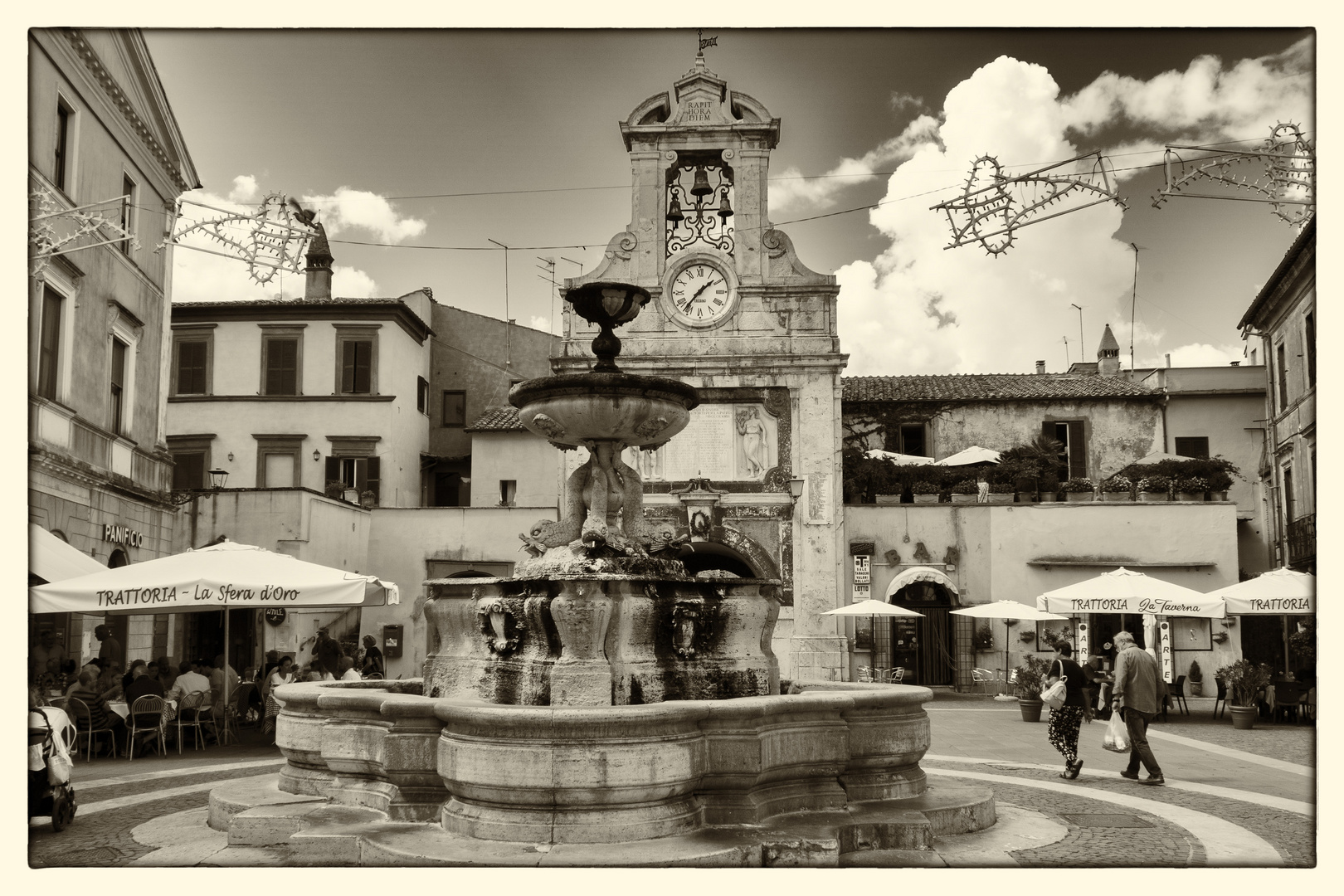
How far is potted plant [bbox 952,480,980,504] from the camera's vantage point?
97.2 feet

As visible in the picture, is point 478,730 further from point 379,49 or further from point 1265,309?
point 1265,309

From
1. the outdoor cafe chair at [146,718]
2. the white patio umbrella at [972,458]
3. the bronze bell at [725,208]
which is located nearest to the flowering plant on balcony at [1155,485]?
the white patio umbrella at [972,458]

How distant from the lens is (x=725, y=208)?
1077 inches

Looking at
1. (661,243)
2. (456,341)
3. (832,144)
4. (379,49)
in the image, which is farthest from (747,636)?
(456,341)

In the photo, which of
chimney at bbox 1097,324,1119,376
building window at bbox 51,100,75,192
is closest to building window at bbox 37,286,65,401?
building window at bbox 51,100,75,192

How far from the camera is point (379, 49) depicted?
9.23 meters

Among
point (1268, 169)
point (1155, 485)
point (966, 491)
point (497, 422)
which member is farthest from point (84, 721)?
point (1155, 485)

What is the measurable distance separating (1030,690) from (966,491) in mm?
10435

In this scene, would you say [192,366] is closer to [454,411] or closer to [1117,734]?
[454,411]

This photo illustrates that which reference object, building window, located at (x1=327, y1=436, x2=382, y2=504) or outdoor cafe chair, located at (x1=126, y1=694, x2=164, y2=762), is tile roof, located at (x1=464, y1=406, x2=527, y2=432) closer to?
building window, located at (x1=327, y1=436, x2=382, y2=504)

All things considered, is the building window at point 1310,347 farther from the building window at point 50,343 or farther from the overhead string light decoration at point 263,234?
the building window at point 50,343

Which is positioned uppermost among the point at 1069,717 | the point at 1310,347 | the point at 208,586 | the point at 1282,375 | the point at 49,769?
the point at 1282,375

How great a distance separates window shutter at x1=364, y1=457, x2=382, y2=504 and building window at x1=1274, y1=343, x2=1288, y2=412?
22.5 meters

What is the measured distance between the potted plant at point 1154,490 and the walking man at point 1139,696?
19110 mm
